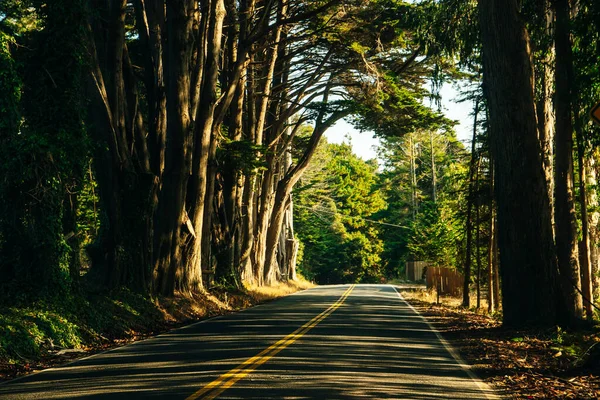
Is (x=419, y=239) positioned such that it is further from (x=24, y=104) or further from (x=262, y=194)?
(x=24, y=104)

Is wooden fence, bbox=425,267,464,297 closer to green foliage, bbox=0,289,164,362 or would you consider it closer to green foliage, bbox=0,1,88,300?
green foliage, bbox=0,289,164,362

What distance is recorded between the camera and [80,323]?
15969 millimetres

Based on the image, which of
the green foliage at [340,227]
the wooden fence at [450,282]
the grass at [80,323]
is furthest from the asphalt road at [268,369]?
the green foliage at [340,227]

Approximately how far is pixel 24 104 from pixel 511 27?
10723 millimetres

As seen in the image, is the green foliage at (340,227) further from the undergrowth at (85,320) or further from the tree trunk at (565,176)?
the tree trunk at (565,176)

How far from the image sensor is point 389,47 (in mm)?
32500

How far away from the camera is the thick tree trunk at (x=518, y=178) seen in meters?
17.0

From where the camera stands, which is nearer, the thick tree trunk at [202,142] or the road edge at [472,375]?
the road edge at [472,375]

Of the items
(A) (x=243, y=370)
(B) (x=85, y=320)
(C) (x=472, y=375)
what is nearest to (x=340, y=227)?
(B) (x=85, y=320)

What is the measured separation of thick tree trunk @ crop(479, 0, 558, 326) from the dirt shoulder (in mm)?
820

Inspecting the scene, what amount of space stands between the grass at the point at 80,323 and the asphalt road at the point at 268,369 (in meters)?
0.94

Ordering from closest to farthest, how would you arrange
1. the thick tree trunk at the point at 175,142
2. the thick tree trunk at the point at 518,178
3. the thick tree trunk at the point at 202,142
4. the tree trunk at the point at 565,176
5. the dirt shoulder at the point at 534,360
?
the dirt shoulder at the point at 534,360 < the tree trunk at the point at 565,176 < the thick tree trunk at the point at 518,178 < the thick tree trunk at the point at 175,142 < the thick tree trunk at the point at 202,142

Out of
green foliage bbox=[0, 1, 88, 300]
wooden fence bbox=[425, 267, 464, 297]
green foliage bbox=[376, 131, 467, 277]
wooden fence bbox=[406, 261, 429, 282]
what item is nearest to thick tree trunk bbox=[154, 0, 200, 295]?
green foliage bbox=[0, 1, 88, 300]

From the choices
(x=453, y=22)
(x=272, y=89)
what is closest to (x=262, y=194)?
(x=272, y=89)
